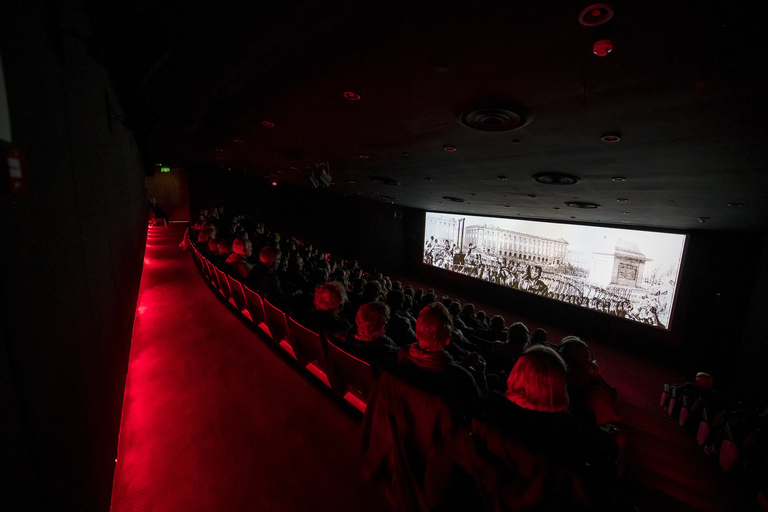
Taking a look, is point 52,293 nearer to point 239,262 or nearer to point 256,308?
point 256,308

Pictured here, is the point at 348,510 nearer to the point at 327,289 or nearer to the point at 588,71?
the point at 327,289

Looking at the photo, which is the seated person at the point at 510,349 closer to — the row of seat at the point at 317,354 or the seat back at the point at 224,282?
the row of seat at the point at 317,354

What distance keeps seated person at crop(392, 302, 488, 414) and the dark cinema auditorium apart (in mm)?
13

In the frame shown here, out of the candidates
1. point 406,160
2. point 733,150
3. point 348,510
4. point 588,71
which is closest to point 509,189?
point 406,160

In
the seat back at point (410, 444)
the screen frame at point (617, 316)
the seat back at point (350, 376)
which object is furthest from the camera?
the screen frame at point (617, 316)

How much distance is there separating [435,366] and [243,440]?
1.50 m

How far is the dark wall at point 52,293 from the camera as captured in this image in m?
0.68

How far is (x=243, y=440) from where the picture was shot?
A: 2006 mm

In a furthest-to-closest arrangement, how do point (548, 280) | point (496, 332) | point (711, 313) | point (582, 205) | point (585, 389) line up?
point (548, 280)
point (711, 313)
point (582, 205)
point (496, 332)
point (585, 389)

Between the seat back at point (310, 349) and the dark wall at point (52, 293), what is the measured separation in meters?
1.15

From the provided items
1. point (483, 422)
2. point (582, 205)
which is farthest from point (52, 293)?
point (582, 205)

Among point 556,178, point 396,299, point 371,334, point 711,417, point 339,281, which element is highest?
point 556,178

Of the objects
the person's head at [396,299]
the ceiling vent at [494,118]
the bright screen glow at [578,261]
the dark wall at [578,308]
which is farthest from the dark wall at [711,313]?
the ceiling vent at [494,118]

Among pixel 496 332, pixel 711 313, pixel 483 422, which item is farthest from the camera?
pixel 711 313
